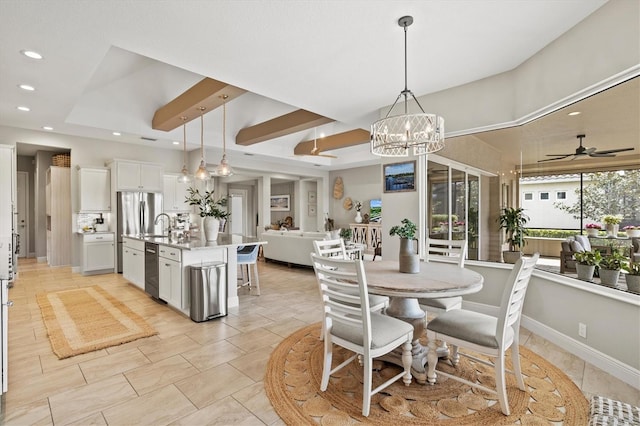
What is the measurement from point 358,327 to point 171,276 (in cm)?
272

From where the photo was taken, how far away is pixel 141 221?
6.60 metres

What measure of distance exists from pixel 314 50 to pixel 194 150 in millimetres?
5395

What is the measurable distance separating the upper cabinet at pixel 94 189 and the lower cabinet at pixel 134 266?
1.83m

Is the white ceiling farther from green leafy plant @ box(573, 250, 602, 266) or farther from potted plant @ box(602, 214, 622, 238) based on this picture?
green leafy plant @ box(573, 250, 602, 266)

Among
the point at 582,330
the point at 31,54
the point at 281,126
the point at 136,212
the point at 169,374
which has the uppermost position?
the point at 281,126

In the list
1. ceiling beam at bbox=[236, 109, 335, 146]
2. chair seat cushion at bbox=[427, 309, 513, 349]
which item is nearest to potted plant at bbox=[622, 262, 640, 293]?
chair seat cushion at bbox=[427, 309, 513, 349]

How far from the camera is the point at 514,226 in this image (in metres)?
3.65

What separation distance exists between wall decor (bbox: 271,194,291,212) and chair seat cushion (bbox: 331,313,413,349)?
411 inches

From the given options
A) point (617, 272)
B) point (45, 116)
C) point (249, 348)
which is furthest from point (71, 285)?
point (617, 272)

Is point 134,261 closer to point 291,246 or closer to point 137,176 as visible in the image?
point 137,176

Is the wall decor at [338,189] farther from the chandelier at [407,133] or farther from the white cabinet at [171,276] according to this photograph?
the chandelier at [407,133]

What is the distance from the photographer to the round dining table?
2.02 m

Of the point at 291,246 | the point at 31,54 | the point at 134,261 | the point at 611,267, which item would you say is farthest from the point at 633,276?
the point at 134,261

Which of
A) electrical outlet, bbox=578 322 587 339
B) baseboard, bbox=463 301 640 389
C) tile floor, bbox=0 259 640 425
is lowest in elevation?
tile floor, bbox=0 259 640 425
